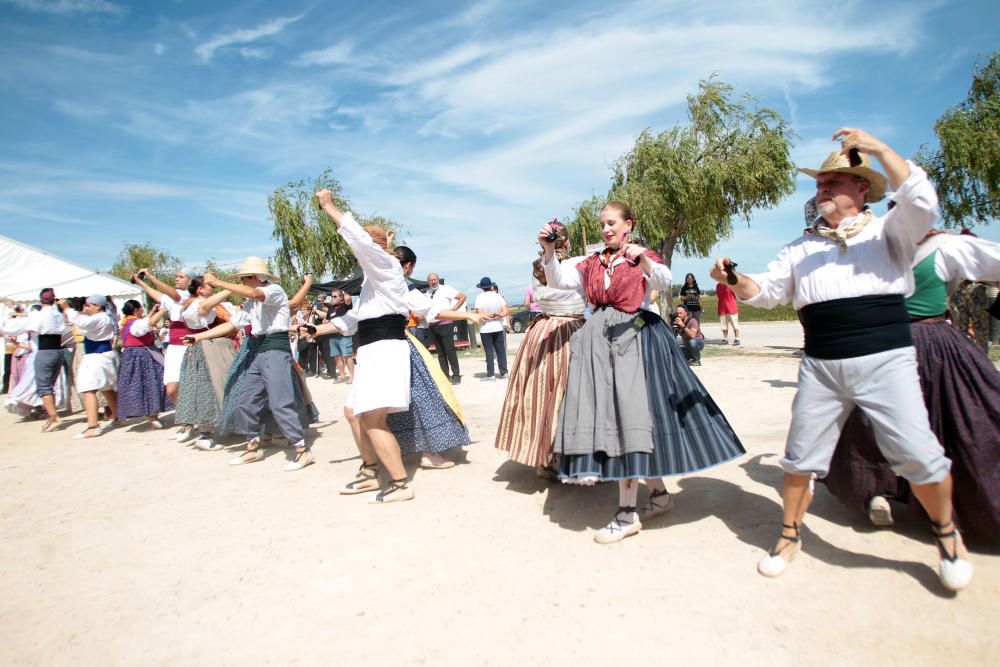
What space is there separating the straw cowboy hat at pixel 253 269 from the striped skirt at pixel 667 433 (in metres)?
3.38

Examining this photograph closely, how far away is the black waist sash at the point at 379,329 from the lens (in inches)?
165

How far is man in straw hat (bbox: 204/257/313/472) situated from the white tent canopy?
13048 millimetres

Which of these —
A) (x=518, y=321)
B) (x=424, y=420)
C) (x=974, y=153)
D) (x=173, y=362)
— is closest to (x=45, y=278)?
(x=173, y=362)

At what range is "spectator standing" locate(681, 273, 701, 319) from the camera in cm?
1323

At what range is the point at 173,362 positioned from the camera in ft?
24.0

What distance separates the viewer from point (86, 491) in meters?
5.04

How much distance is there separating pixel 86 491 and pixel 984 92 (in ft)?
64.2

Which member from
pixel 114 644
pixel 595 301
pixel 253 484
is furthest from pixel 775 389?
pixel 114 644

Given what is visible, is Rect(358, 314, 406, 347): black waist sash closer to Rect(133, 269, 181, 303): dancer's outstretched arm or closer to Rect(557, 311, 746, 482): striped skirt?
Rect(557, 311, 746, 482): striped skirt

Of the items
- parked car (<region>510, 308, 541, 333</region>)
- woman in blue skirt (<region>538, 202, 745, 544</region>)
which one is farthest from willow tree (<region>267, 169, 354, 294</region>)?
woman in blue skirt (<region>538, 202, 745, 544</region>)

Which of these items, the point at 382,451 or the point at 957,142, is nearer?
the point at 382,451

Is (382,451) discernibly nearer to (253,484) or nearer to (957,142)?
(253,484)

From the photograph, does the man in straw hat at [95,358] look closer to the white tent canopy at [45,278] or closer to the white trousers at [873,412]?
the white trousers at [873,412]

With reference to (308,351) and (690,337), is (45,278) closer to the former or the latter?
(308,351)
